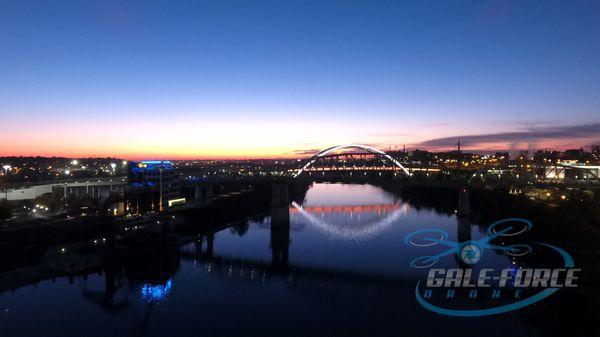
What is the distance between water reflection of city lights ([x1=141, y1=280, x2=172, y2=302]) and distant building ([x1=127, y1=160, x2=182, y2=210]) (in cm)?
2246

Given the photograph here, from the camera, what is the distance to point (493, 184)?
3338cm

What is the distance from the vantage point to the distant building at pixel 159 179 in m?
42.8

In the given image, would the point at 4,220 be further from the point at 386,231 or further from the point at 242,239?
the point at 386,231

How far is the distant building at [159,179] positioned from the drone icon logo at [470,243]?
26239 millimetres

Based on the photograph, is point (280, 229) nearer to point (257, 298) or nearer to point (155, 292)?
point (257, 298)

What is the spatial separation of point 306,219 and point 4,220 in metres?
26.0

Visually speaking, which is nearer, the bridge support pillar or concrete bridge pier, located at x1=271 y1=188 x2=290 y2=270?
the bridge support pillar

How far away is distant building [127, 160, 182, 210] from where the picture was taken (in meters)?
42.8

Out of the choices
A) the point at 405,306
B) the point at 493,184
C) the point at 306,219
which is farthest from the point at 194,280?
the point at 493,184

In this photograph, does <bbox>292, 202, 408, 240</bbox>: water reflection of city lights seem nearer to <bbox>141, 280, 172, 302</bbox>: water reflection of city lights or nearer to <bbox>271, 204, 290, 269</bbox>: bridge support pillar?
<bbox>271, 204, 290, 269</bbox>: bridge support pillar

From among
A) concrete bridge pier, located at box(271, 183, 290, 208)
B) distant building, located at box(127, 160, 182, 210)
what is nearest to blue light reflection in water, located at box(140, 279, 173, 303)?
concrete bridge pier, located at box(271, 183, 290, 208)

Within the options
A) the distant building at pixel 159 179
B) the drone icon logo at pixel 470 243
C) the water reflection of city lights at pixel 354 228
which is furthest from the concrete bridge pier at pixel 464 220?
the distant building at pixel 159 179

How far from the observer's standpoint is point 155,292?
18.8m

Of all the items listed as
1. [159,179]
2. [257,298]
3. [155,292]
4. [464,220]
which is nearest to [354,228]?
[464,220]
